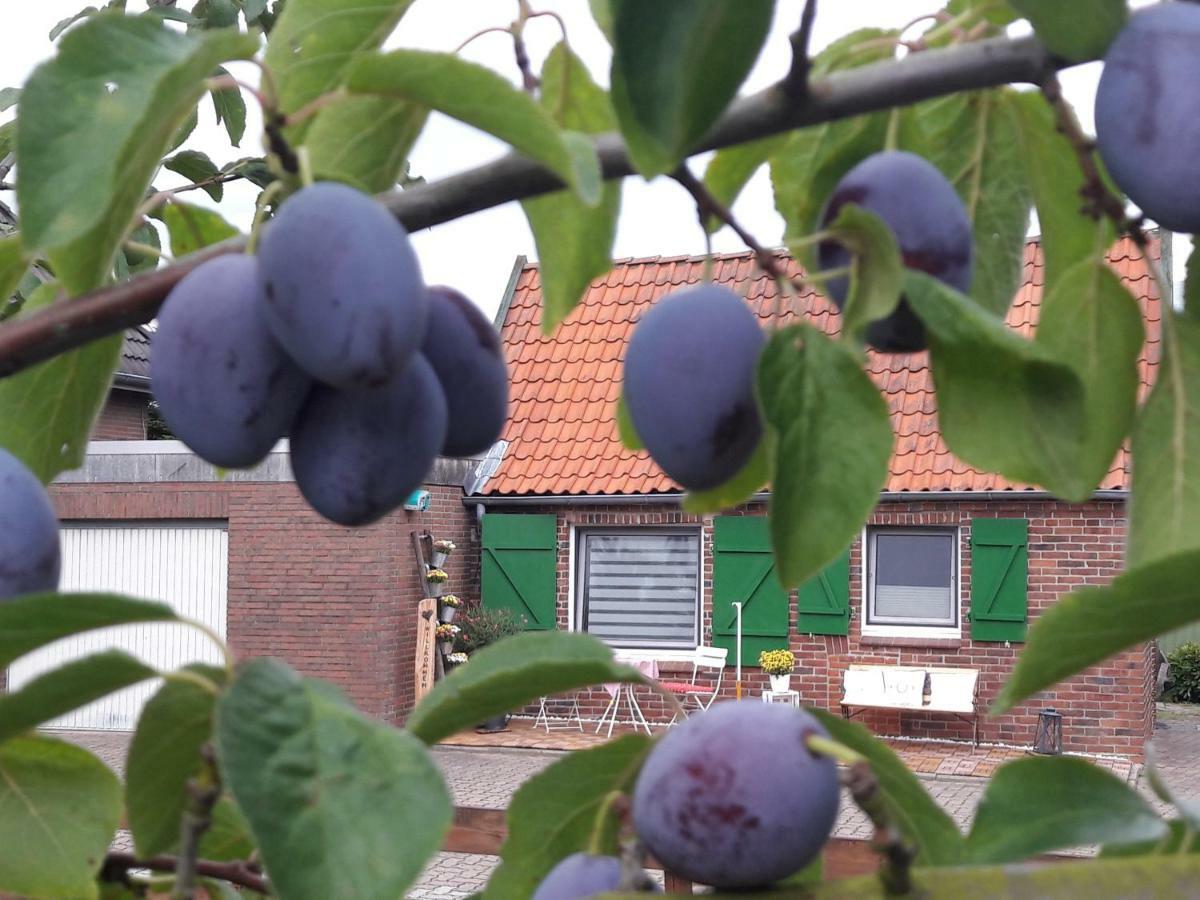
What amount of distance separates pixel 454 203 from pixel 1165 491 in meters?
0.30

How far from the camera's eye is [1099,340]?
1.87 ft

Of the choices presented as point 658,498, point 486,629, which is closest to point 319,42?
point 658,498

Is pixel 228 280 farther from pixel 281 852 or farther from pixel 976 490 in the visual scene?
pixel 976 490

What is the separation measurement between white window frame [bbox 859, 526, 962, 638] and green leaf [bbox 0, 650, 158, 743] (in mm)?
10005

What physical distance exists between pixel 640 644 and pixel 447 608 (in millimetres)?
1693

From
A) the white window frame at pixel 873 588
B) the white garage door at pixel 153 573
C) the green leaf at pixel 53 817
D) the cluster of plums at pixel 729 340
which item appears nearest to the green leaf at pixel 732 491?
the cluster of plums at pixel 729 340

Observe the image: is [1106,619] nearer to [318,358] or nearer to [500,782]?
[318,358]

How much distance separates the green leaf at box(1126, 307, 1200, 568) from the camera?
0.50 meters

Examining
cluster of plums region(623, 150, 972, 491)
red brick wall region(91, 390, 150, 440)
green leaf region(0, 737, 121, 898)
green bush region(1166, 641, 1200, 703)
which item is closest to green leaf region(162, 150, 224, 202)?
green leaf region(0, 737, 121, 898)

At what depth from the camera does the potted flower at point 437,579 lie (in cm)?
1090

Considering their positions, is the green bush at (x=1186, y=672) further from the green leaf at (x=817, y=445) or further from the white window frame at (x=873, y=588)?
the green leaf at (x=817, y=445)

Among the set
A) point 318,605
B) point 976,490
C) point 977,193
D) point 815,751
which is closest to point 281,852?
point 815,751

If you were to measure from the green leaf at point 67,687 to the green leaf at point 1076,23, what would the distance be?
374 millimetres

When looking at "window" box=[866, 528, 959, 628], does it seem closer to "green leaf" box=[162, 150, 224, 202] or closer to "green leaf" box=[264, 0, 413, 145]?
"green leaf" box=[162, 150, 224, 202]
